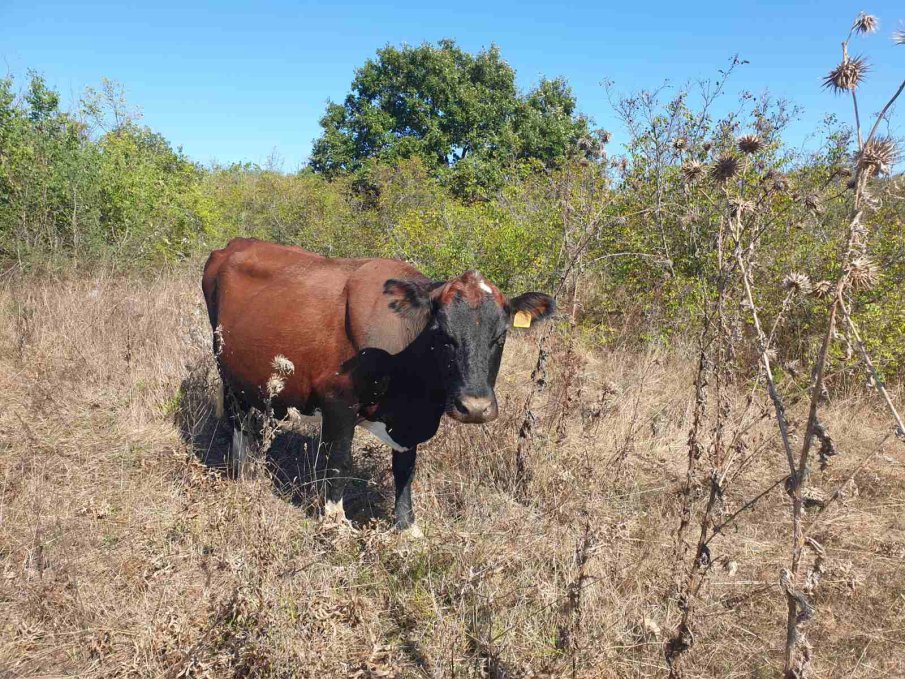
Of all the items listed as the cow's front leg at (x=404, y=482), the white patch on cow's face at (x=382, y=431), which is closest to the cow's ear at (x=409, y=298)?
the white patch on cow's face at (x=382, y=431)

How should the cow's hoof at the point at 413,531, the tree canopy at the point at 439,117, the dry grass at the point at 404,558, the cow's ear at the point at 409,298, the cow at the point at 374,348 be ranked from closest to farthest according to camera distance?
the dry grass at the point at 404,558 → the cow at the point at 374,348 → the cow's ear at the point at 409,298 → the cow's hoof at the point at 413,531 → the tree canopy at the point at 439,117

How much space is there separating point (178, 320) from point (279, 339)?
3.85 metres

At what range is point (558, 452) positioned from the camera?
4.57 m

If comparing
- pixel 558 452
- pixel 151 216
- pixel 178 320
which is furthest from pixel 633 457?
pixel 151 216

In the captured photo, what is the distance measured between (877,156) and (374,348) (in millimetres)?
2799

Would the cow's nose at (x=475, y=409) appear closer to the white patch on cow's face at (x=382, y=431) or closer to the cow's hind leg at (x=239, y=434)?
the white patch on cow's face at (x=382, y=431)

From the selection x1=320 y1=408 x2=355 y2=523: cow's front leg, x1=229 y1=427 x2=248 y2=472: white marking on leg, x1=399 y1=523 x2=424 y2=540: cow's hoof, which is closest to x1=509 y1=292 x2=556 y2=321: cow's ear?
x1=320 y1=408 x2=355 y2=523: cow's front leg

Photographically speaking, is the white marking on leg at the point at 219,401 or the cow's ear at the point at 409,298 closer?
the cow's ear at the point at 409,298

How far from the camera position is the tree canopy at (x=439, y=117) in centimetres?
2559

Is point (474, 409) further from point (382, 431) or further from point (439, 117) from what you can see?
point (439, 117)

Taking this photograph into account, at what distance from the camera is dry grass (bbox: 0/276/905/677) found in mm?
2578

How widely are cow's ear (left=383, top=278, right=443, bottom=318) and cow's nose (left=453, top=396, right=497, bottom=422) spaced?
730 mm

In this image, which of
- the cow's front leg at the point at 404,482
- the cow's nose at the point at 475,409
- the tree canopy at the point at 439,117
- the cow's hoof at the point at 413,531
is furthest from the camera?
the tree canopy at the point at 439,117

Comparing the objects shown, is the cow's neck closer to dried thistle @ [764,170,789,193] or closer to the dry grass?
the dry grass
